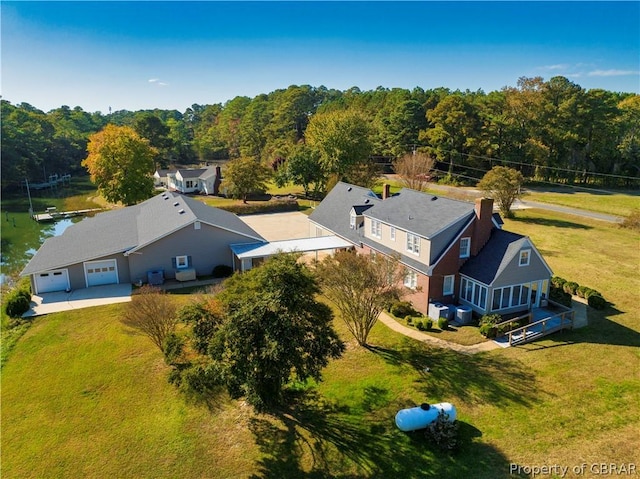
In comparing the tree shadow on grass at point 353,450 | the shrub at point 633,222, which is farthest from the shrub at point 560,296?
the shrub at point 633,222

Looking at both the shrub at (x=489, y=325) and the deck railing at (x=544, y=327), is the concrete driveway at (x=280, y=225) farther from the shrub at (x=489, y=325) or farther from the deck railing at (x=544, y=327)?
the deck railing at (x=544, y=327)

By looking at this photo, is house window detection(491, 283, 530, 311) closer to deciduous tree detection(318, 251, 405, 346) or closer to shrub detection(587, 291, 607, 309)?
shrub detection(587, 291, 607, 309)

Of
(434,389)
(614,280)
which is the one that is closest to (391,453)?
(434,389)

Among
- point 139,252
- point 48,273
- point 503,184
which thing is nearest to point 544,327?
point 139,252

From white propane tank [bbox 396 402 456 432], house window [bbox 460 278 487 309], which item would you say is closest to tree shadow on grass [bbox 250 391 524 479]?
white propane tank [bbox 396 402 456 432]

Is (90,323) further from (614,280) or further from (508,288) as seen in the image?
(614,280)

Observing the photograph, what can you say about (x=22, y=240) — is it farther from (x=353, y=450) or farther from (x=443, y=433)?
(x=443, y=433)
